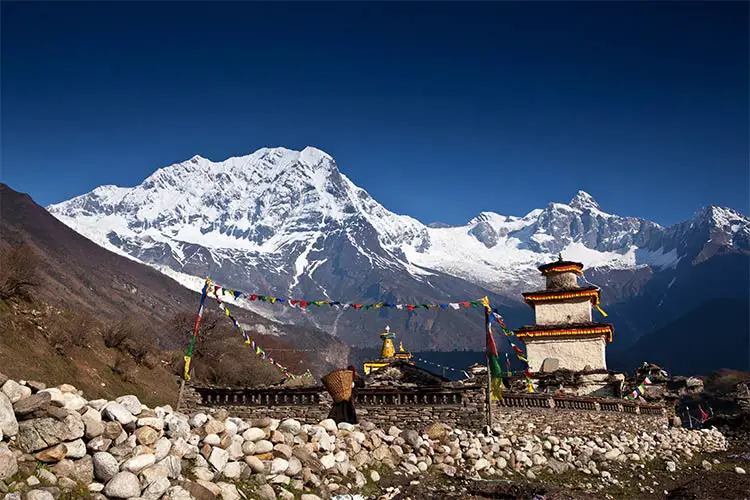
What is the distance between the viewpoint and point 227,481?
27.7 feet

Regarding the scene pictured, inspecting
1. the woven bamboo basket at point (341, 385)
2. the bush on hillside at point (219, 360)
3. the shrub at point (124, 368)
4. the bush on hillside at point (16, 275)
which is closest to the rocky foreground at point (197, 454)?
the woven bamboo basket at point (341, 385)

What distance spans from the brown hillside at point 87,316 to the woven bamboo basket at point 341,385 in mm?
15854

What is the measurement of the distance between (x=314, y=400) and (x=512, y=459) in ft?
21.7

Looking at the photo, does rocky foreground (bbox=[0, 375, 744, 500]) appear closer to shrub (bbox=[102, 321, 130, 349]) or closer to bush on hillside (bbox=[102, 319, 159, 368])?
shrub (bbox=[102, 321, 130, 349])

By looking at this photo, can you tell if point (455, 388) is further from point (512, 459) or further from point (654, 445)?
point (654, 445)

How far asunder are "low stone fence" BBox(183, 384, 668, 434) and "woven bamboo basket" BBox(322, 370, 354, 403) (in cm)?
275

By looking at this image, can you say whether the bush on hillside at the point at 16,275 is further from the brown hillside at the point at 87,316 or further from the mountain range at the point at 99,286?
the mountain range at the point at 99,286

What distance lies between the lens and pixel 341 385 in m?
14.8

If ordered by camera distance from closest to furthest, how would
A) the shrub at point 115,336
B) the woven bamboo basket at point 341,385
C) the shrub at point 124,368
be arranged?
the woven bamboo basket at point 341,385, the shrub at point 124,368, the shrub at point 115,336

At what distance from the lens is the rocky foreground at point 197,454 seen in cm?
701

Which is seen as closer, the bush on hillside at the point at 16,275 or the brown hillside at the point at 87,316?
the brown hillside at the point at 87,316

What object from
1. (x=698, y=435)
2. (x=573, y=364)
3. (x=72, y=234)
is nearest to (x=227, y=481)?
(x=698, y=435)

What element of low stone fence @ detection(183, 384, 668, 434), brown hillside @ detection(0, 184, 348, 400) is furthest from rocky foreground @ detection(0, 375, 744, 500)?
brown hillside @ detection(0, 184, 348, 400)

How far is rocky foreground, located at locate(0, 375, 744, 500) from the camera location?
276 inches
